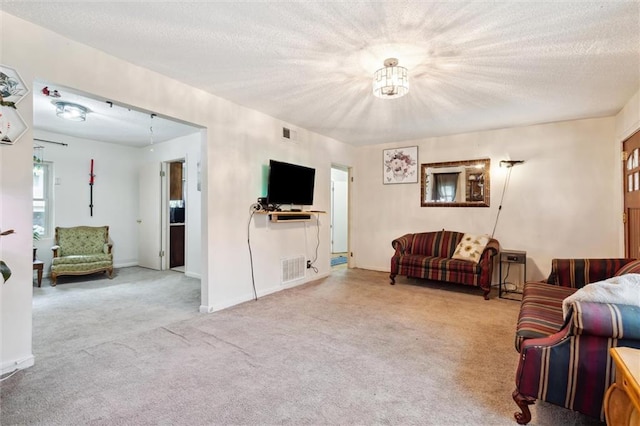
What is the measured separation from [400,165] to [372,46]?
3309 mm

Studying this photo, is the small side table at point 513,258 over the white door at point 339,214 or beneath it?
beneath

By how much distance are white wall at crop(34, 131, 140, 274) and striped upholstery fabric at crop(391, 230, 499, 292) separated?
16.9 feet

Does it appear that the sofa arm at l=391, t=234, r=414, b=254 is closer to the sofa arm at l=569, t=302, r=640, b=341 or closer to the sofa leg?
the sofa leg

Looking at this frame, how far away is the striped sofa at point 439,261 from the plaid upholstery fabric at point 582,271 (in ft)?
3.30

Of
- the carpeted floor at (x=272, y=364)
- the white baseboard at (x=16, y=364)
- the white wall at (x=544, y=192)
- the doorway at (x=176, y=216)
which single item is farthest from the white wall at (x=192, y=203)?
the white wall at (x=544, y=192)

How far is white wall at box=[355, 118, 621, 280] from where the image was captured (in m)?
3.91

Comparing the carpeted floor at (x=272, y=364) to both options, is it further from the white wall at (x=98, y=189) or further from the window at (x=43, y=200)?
the white wall at (x=98, y=189)

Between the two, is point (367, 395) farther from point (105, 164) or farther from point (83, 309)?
point (105, 164)

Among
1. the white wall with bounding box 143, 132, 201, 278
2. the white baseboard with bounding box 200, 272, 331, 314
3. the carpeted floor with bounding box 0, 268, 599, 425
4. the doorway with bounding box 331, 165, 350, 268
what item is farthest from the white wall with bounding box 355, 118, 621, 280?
the white wall with bounding box 143, 132, 201, 278

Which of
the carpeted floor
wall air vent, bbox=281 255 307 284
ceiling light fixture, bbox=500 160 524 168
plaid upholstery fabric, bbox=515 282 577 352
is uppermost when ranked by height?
ceiling light fixture, bbox=500 160 524 168

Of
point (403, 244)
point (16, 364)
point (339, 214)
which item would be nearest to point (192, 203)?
point (16, 364)

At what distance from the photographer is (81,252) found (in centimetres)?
503

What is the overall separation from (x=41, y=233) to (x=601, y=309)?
690 cm

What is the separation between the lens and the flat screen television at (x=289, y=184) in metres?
3.91
